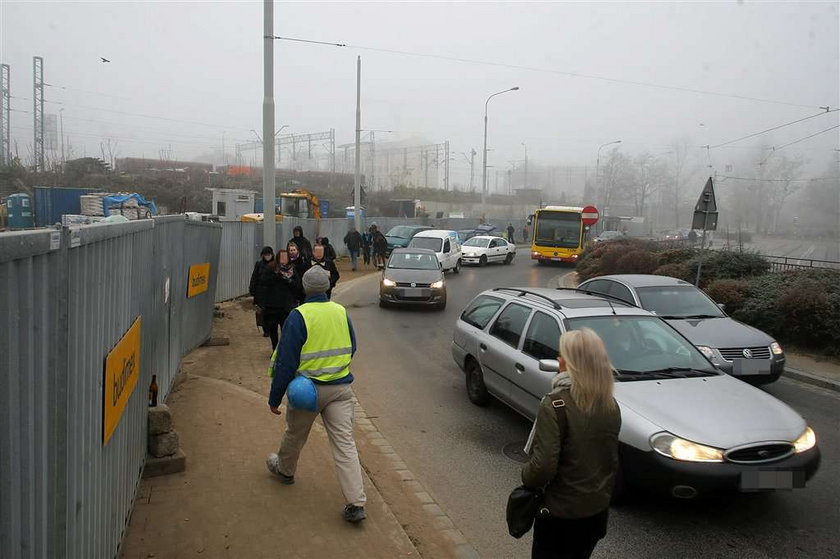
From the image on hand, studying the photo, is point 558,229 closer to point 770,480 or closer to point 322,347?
point 770,480

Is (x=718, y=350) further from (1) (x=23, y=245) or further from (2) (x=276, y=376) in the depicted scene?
(1) (x=23, y=245)

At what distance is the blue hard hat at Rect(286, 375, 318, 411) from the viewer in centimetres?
448

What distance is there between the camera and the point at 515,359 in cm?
682

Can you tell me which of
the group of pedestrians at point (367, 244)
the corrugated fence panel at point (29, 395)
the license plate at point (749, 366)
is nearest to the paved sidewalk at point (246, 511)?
the corrugated fence panel at point (29, 395)

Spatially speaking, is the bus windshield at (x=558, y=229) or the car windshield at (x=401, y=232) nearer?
the bus windshield at (x=558, y=229)

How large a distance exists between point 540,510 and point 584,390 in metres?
0.63

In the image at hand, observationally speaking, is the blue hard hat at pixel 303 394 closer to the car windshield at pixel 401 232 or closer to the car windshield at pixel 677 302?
the car windshield at pixel 677 302

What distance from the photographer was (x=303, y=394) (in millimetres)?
4473

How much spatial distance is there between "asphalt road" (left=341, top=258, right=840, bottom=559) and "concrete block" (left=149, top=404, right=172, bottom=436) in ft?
7.33

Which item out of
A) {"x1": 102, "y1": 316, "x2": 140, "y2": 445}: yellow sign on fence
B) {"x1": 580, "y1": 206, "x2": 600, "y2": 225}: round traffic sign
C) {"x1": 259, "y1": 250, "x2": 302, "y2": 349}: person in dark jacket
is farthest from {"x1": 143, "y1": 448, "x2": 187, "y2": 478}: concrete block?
{"x1": 580, "y1": 206, "x2": 600, "y2": 225}: round traffic sign

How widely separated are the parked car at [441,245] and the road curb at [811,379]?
14.7m

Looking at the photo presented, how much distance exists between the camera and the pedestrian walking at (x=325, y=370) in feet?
14.9

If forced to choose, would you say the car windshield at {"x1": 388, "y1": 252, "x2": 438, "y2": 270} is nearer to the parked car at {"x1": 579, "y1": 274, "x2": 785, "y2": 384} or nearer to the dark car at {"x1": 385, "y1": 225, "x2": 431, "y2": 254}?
the parked car at {"x1": 579, "y1": 274, "x2": 785, "y2": 384}

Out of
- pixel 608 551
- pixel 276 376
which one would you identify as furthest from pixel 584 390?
pixel 276 376
